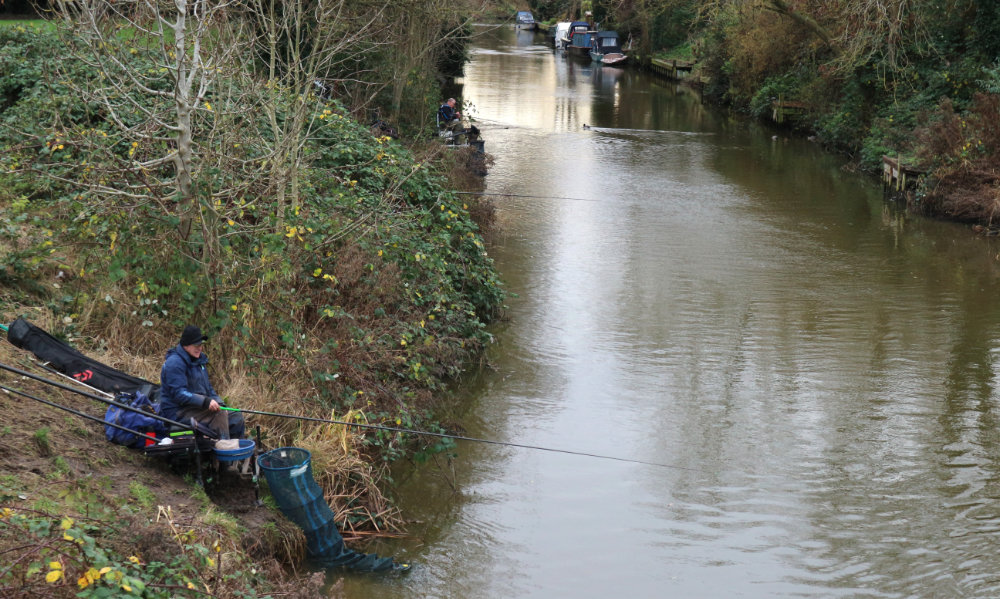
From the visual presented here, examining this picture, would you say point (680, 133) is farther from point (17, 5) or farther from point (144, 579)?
point (144, 579)

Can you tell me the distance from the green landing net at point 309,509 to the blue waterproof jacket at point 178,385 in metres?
0.78

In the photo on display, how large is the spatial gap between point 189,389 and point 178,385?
6.4 inches

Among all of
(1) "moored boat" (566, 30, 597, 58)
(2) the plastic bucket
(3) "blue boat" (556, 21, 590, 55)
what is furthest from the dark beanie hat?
(3) "blue boat" (556, 21, 590, 55)

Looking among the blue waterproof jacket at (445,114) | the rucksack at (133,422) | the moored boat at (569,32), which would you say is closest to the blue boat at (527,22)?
the moored boat at (569,32)

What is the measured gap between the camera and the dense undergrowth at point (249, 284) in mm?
9430

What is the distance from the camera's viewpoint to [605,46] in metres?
67.4

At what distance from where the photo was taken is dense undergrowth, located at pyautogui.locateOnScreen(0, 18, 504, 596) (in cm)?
943

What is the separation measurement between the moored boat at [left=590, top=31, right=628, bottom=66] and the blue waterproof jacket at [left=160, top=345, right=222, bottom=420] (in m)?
60.1

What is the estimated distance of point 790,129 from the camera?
1410 inches

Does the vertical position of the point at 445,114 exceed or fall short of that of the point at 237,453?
it exceeds it

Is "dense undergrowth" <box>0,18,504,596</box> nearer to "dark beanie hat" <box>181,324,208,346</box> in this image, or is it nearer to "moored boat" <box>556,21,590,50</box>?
"dark beanie hat" <box>181,324,208,346</box>

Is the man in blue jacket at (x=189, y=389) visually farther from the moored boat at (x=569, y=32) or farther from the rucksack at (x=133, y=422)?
the moored boat at (x=569, y=32)

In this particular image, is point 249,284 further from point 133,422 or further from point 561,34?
point 561,34

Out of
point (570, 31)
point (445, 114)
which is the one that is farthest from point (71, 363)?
point (570, 31)
